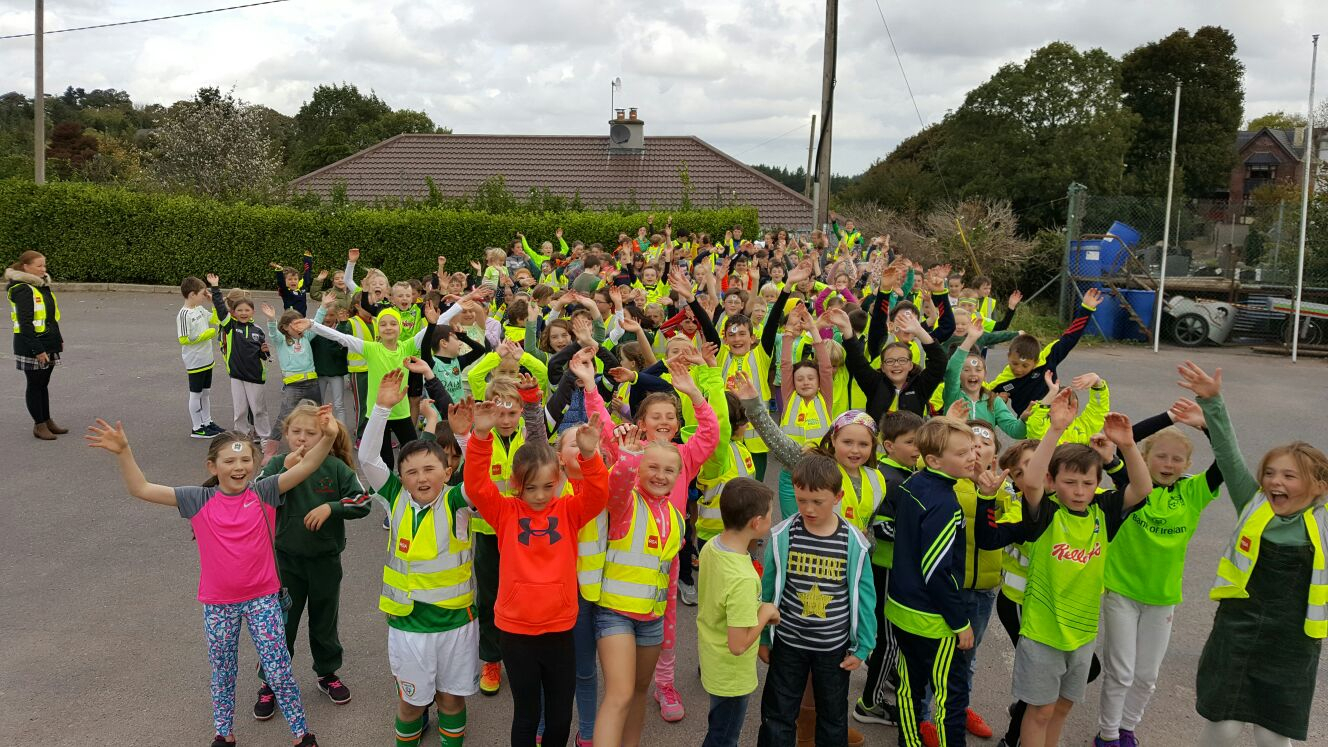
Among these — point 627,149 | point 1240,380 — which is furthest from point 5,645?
point 627,149

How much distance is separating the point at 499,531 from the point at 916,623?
177 cm

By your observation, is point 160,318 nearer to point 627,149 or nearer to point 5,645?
point 5,645

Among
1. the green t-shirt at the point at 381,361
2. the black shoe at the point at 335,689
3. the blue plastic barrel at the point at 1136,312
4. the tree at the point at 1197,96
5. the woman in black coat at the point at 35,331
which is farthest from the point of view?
the tree at the point at 1197,96

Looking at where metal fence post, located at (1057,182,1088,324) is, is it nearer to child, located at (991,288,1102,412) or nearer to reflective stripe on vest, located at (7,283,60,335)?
child, located at (991,288,1102,412)

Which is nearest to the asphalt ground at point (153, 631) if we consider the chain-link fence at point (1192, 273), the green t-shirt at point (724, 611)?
the green t-shirt at point (724, 611)

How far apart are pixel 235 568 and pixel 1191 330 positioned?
17668 millimetres

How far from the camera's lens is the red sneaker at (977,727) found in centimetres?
412

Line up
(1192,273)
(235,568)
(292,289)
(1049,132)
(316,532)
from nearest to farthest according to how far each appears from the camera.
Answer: (235,568), (316,532), (292,289), (1192,273), (1049,132)

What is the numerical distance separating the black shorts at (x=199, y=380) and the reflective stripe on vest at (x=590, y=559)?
22.2ft

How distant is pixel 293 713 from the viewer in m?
3.84

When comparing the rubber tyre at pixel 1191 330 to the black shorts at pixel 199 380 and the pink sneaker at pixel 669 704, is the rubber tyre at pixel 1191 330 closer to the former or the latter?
the pink sneaker at pixel 669 704

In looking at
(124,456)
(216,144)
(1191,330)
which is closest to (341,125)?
(216,144)

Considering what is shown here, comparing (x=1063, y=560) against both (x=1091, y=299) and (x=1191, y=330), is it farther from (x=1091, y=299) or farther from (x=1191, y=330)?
(x=1191, y=330)

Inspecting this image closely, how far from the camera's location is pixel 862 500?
13.0ft
